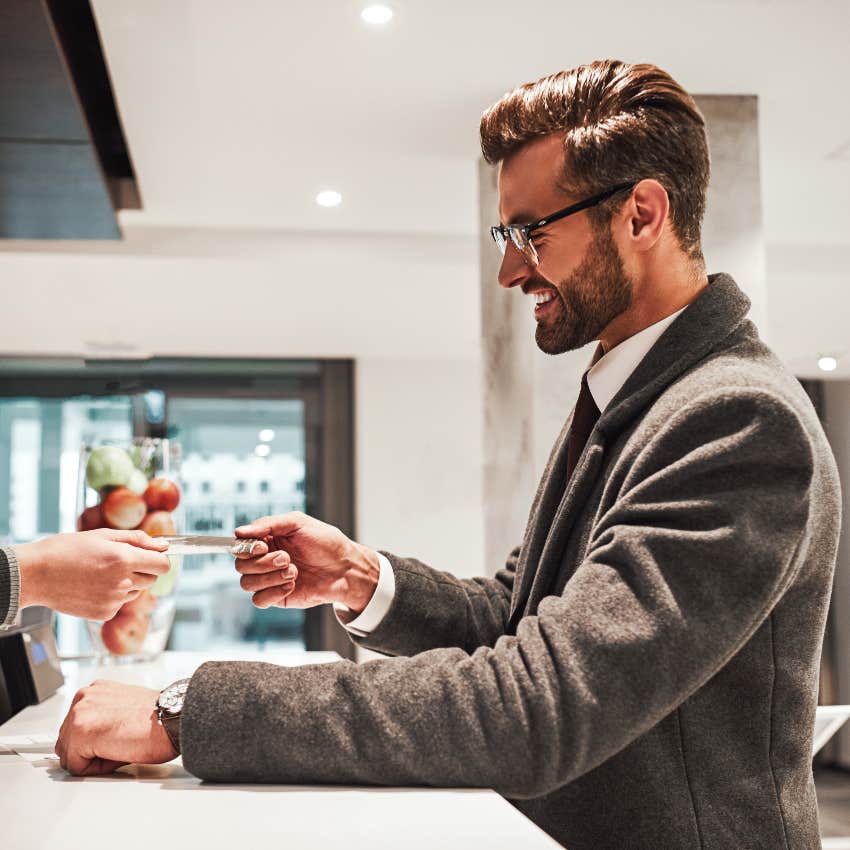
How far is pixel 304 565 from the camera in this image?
128cm

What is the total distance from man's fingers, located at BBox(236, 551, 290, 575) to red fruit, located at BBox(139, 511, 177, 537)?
3.17ft

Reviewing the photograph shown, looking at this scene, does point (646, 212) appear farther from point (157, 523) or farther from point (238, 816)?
point (157, 523)

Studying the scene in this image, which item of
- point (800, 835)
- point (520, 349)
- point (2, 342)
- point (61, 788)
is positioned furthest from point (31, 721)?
point (2, 342)

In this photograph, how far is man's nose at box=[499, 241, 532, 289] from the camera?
1.18 m

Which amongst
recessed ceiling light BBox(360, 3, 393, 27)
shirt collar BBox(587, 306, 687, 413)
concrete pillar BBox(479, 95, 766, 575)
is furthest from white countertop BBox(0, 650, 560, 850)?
concrete pillar BBox(479, 95, 766, 575)

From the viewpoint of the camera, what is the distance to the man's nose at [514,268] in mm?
1177

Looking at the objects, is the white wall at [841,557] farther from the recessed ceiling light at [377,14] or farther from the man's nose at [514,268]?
the recessed ceiling light at [377,14]

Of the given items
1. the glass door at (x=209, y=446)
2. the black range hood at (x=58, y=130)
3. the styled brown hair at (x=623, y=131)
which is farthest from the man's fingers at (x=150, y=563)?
the glass door at (x=209, y=446)

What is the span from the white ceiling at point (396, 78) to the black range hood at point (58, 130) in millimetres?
130

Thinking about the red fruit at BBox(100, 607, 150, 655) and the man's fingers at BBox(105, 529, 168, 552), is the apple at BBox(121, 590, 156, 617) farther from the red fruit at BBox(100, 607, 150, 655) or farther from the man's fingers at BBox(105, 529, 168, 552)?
Result: the man's fingers at BBox(105, 529, 168, 552)

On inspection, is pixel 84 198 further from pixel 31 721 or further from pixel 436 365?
pixel 436 365

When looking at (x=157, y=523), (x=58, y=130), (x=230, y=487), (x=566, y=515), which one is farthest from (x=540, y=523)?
(x=230, y=487)

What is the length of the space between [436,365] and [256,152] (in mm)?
3461

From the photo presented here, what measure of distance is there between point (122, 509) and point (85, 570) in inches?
44.1
